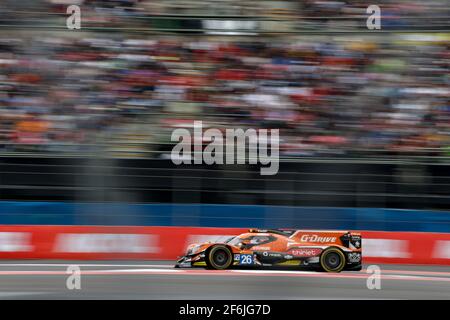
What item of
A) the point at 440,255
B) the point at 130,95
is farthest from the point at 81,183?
the point at 440,255

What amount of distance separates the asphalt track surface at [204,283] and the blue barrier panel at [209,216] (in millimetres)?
607

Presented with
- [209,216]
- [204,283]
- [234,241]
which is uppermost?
[209,216]

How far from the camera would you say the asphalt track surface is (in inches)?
290

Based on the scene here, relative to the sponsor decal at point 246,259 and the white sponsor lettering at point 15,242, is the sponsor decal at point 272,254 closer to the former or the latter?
the sponsor decal at point 246,259

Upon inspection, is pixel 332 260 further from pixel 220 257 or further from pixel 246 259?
pixel 220 257

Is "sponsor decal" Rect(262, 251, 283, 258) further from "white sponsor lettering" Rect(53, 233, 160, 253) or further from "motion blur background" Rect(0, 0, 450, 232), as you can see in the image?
"white sponsor lettering" Rect(53, 233, 160, 253)

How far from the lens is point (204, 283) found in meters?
7.79

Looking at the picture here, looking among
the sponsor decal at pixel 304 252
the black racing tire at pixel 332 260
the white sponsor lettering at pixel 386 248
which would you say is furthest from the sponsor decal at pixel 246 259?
the white sponsor lettering at pixel 386 248

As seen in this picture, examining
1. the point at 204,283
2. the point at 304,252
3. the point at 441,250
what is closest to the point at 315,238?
the point at 304,252

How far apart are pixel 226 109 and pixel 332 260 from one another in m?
2.78

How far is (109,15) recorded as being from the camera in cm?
1080

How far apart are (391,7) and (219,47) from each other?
239 centimetres

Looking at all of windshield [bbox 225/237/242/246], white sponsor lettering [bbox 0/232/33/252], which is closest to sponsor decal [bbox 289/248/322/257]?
windshield [bbox 225/237/242/246]
